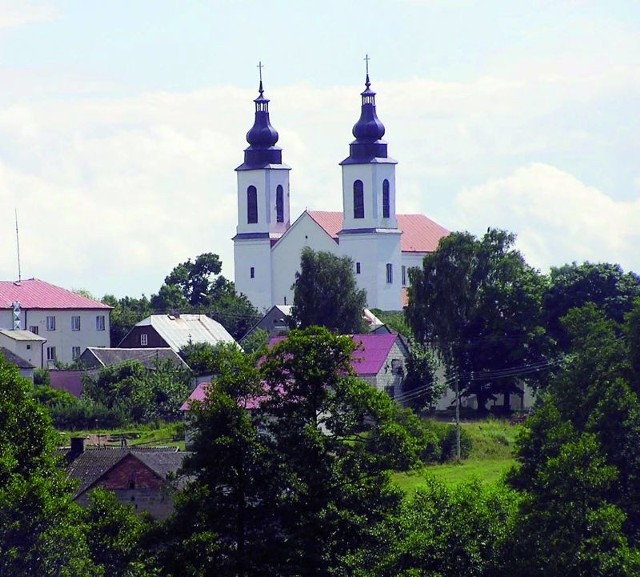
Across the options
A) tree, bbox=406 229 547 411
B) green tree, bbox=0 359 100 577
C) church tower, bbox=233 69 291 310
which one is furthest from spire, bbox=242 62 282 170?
green tree, bbox=0 359 100 577

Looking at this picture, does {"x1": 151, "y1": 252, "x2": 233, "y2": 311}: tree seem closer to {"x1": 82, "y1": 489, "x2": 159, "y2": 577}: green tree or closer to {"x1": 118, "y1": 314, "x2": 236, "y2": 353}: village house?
{"x1": 118, "y1": 314, "x2": 236, "y2": 353}: village house

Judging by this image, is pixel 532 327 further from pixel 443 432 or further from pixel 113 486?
pixel 113 486

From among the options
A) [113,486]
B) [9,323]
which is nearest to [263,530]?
[113,486]

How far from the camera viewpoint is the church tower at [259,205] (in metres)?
104

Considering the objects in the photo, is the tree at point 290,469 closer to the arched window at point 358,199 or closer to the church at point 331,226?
the church at point 331,226

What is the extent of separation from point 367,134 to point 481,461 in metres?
48.4

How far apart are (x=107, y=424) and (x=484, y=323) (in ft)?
43.3

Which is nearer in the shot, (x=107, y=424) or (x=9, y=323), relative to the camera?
(x=107, y=424)

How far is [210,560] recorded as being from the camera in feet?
114

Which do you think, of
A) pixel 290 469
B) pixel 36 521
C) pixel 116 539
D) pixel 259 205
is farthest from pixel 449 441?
pixel 259 205

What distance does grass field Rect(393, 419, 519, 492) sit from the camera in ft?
163

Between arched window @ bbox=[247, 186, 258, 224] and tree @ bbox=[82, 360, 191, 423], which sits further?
arched window @ bbox=[247, 186, 258, 224]

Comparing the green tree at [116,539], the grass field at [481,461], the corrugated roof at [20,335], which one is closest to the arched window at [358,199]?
the corrugated roof at [20,335]

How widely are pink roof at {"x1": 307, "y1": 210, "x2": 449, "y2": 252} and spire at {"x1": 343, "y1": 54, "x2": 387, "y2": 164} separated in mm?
3748
